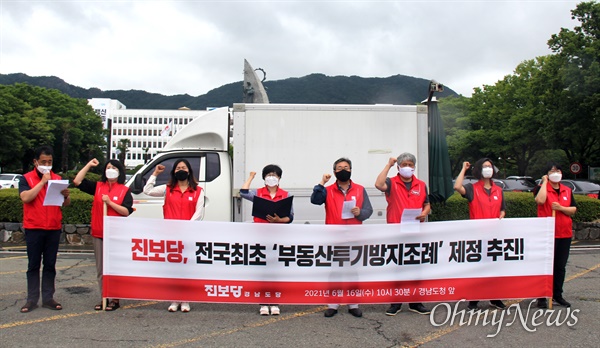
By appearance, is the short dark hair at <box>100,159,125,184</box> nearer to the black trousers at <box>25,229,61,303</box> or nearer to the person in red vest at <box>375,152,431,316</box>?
the black trousers at <box>25,229,61,303</box>

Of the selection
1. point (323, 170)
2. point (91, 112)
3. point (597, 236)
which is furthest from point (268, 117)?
point (91, 112)

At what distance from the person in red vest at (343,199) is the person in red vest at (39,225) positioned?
2840 mm

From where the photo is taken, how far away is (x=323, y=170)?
7.32 m

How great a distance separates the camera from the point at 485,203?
220 inches

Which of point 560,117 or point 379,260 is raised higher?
point 560,117

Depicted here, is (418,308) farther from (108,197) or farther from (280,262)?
(108,197)

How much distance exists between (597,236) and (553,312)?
782cm

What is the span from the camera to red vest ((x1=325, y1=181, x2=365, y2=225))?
541 centimetres

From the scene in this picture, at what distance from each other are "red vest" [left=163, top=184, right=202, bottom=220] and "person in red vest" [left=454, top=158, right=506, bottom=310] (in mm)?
2987

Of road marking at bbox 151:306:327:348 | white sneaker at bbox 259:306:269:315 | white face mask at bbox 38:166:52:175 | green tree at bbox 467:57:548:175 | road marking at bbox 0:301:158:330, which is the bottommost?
road marking at bbox 151:306:327:348

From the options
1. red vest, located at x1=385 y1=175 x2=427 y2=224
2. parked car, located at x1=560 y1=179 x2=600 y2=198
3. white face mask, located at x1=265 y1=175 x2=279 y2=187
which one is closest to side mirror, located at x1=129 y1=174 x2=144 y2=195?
white face mask, located at x1=265 y1=175 x2=279 y2=187

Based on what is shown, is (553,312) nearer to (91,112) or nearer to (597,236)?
(597,236)

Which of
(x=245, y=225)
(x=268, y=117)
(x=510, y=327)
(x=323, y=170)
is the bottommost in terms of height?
(x=510, y=327)

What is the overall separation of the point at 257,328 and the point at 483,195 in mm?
2920
